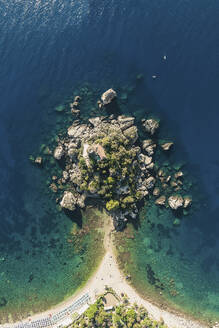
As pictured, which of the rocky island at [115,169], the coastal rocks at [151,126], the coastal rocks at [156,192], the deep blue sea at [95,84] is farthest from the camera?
the deep blue sea at [95,84]

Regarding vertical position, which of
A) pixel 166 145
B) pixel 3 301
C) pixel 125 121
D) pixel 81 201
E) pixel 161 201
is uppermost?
pixel 125 121

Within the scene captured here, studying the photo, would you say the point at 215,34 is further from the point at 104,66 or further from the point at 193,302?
the point at 193,302

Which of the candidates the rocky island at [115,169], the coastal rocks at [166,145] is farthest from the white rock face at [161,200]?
the coastal rocks at [166,145]

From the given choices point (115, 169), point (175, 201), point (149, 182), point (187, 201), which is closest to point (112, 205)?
point (115, 169)

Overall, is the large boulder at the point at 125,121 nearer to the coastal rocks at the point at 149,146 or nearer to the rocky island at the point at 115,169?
the rocky island at the point at 115,169

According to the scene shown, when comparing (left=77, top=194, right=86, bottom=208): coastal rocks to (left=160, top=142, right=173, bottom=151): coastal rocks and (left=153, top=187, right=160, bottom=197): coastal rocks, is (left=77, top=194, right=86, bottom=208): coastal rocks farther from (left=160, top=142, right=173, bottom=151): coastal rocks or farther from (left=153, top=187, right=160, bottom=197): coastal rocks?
(left=160, top=142, right=173, bottom=151): coastal rocks

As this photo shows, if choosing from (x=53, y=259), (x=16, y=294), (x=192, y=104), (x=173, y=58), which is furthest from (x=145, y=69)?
(x=16, y=294)

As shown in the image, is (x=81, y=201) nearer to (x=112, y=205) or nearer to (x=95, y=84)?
(x=112, y=205)
